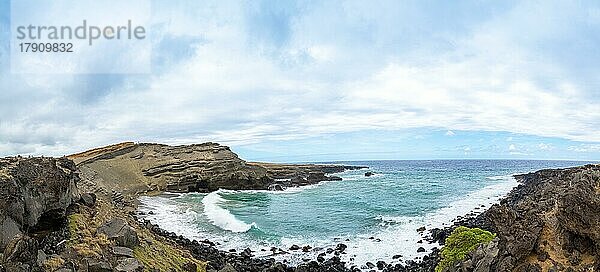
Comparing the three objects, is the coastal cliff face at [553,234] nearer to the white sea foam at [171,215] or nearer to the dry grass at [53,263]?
the dry grass at [53,263]

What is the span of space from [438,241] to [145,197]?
38.2m

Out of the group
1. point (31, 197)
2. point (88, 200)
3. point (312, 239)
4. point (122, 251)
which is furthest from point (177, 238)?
point (31, 197)

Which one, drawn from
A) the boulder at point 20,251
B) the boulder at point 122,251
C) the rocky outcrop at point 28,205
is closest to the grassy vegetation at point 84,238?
the boulder at point 122,251

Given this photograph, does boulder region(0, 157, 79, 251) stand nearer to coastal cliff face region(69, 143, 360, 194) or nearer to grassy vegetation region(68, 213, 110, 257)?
grassy vegetation region(68, 213, 110, 257)

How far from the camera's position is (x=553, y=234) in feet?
58.1

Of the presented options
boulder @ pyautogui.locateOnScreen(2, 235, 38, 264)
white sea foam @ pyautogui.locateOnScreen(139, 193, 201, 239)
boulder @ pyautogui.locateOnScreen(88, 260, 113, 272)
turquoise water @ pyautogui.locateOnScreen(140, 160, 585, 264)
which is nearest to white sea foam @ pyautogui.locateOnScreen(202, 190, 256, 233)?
turquoise water @ pyautogui.locateOnScreen(140, 160, 585, 264)

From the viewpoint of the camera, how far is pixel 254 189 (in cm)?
8256

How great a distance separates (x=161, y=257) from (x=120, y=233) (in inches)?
116

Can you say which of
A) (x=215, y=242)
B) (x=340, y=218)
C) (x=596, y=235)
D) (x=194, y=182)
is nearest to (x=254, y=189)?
(x=194, y=182)

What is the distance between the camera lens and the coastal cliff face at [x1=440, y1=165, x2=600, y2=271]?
1588cm

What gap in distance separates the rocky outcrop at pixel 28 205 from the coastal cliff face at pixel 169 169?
34.7 meters

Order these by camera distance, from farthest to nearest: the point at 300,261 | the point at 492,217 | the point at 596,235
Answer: the point at 300,261
the point at 492,217
the point at 596,235

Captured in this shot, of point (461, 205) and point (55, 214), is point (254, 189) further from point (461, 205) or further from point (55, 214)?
point (55, 214)

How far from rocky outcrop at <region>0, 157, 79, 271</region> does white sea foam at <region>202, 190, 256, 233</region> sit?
1751 centimetres
